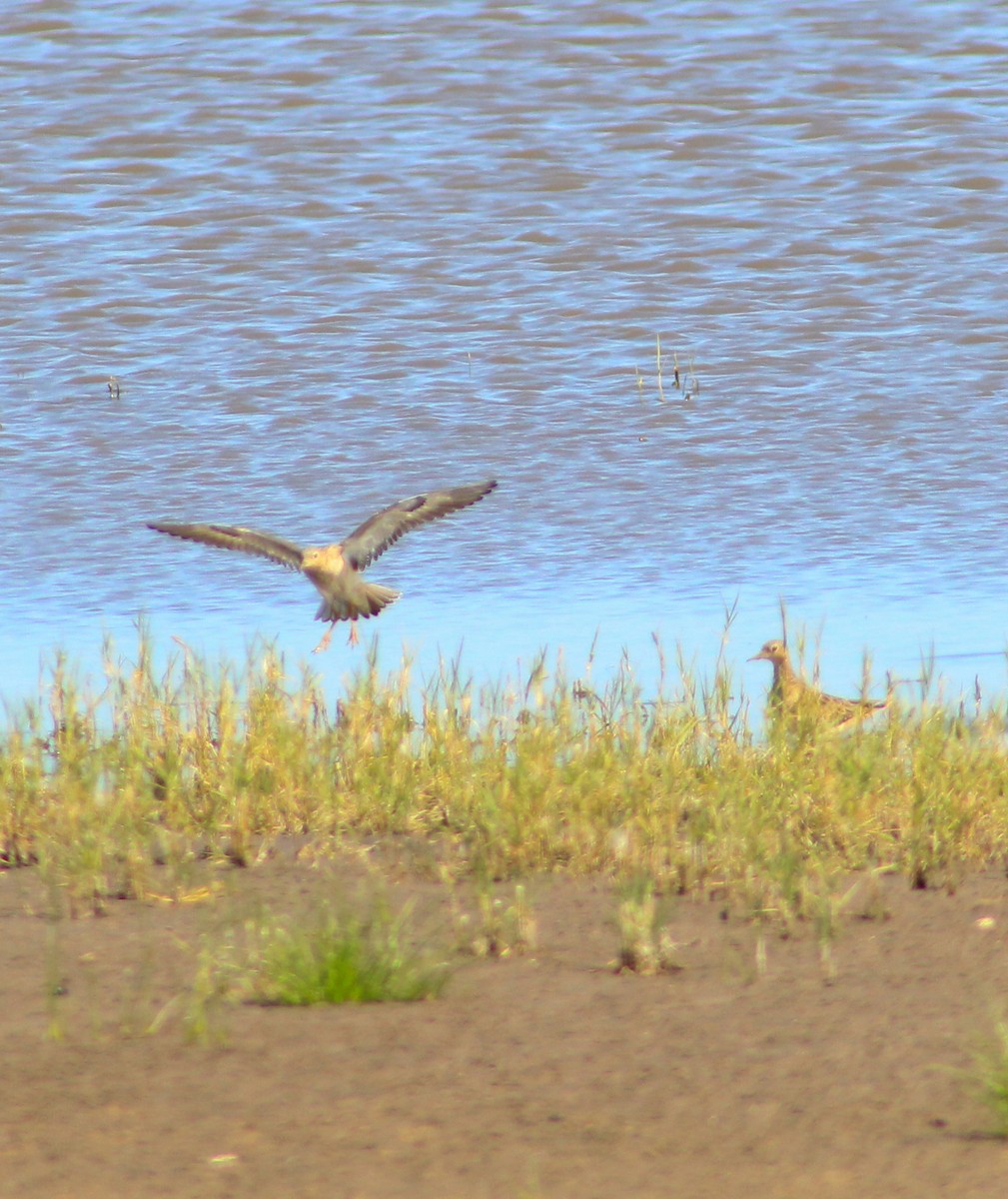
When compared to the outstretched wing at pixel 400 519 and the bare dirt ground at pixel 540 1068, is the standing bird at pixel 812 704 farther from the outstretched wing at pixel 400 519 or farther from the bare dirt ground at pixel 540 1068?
the outstretched wing at pixel 400 519

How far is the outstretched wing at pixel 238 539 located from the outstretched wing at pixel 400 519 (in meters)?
0.22

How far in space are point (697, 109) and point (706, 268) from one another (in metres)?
2.34

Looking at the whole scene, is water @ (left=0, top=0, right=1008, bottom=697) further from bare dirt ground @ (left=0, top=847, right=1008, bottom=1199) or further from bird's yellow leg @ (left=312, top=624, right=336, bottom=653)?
bare dirt ground @ (left=0, top=847, right=1008, bottom=1199)

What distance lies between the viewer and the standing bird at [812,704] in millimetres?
6914

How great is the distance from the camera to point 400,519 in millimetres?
8148

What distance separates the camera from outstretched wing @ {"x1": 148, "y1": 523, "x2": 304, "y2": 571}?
784cm

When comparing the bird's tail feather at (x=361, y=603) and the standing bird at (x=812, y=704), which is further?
the bird's tail feather at (x=361, y=603)

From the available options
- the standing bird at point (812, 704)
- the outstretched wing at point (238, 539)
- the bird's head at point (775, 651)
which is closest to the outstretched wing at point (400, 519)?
the outstretched wing at point (238, 539)

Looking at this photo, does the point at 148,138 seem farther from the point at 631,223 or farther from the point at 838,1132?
the point at 838,1132

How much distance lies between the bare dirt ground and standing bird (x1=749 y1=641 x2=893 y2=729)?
3.03 ft

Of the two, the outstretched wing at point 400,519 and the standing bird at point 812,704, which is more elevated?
the outstretched wing at point 400,519

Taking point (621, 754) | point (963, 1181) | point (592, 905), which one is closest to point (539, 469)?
point (621, 754)

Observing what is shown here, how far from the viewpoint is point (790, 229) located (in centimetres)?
1348

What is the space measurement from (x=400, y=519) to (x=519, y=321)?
14.5ft
